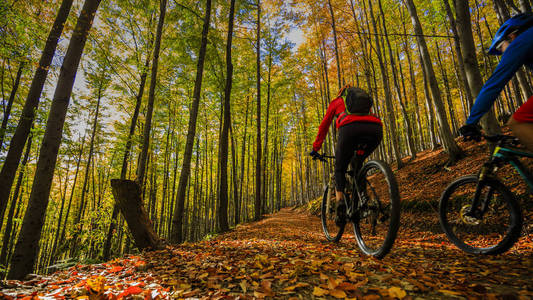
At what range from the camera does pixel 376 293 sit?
1.49m

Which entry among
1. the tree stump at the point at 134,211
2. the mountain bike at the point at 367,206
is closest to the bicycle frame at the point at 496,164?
the mountain bike at the point at 367,206

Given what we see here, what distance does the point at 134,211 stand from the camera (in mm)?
3881

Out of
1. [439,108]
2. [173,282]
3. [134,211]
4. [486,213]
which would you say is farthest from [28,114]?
[439,108]

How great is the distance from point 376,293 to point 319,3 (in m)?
15.3

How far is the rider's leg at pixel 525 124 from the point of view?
183 cm

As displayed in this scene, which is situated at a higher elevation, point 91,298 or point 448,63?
point 448,63

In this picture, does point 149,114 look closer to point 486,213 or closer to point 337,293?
point 337,293

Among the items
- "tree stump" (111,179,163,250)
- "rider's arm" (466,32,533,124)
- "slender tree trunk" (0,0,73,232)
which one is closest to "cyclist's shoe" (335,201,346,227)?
"rider's arm" (466,32,533,124)

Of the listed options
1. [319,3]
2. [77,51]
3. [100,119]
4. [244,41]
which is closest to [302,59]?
[319,3]

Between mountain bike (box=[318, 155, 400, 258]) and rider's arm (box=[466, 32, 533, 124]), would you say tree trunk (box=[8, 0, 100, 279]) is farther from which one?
rider's arm (box=[466, 32, 533, 124])

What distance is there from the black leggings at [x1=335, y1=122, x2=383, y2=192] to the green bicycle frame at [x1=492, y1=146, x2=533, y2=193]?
1.10 metres

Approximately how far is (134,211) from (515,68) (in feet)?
17.6

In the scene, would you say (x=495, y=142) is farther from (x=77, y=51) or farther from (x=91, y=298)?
(x=77, y=51)

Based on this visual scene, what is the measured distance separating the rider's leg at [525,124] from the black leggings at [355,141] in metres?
1.11
